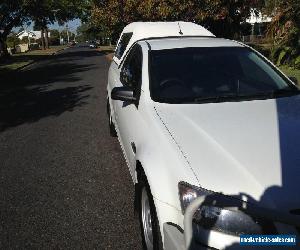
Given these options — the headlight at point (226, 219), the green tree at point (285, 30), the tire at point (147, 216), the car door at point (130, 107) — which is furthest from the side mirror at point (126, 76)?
the green tree at point (285, 30)

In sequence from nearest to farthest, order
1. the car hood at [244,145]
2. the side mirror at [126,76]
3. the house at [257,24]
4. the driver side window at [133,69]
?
1. the car hood at [244,145]
2. the driver side window at [133,69]
3. the side mirror at [126,76]
4. the house at [257,24]

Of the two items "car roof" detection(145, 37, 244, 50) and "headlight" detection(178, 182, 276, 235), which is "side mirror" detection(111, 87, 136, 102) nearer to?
"car roof" detection(145, 37, 244, 50)

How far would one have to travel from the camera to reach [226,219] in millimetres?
2525

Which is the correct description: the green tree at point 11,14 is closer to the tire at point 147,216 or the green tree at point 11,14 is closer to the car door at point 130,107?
the car door at point 130,107

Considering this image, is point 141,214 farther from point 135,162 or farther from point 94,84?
point 94,84

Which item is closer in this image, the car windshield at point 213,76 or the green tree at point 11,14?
the car windshield at point 213,76

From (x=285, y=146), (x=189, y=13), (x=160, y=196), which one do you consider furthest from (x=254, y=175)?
(x=189, y=13)

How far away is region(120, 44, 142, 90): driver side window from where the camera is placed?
467 centimetres

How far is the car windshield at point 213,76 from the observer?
4141mm

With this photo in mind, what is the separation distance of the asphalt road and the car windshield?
1412 millimetres

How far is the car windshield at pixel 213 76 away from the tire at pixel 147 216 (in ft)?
3.17

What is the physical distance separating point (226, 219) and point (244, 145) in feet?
2.27

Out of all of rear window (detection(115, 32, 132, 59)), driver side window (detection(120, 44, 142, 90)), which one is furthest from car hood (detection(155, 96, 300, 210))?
rear window (detection(115, 32, 132, 59))

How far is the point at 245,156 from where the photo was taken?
2873mm
